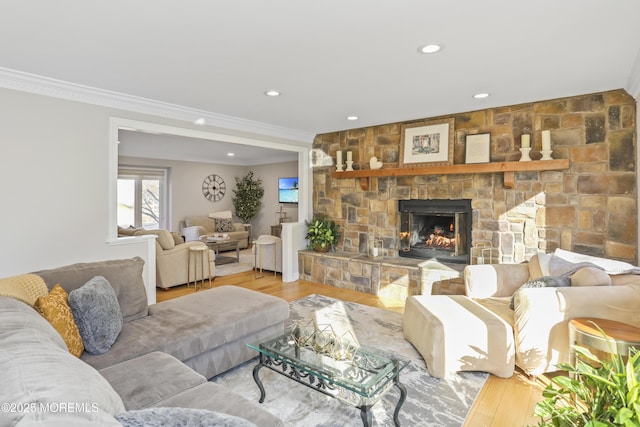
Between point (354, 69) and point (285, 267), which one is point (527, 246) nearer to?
point (354, 69)

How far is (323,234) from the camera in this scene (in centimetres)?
550

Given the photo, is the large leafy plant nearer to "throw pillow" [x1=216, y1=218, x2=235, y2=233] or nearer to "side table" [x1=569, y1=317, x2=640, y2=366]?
"side table" [x1=569, y1=317, x2=640, y2=366]

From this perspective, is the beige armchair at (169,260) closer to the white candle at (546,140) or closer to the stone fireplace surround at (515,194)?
the stone fireplace surround at (515,194)

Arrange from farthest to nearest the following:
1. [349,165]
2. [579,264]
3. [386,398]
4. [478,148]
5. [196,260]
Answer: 1. [196,260]
2. [349,165]
3. [478,148]
4. [579,264]
5. [386,398]

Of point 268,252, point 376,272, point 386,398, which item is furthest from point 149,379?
point 268,252

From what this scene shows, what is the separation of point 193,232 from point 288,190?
2.52m

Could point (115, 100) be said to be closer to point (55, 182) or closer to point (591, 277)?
point (55, 182)

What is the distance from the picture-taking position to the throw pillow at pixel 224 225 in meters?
8.61

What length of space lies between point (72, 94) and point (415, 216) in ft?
14.1

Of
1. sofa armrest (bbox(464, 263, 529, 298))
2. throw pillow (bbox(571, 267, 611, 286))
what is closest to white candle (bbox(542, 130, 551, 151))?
sofa armrest (bbox(464, 263, 529, 298))

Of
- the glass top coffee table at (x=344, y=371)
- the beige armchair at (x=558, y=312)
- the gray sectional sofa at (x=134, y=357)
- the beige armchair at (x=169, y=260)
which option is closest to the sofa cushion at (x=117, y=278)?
the gray sectional sofa at (x=134, y=357)

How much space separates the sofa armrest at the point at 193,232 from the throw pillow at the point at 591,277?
6.90 m

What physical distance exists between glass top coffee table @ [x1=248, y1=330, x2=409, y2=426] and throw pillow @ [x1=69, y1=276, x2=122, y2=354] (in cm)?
87

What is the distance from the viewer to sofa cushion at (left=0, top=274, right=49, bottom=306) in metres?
1.78
